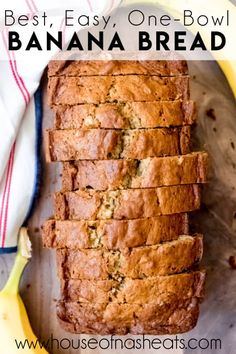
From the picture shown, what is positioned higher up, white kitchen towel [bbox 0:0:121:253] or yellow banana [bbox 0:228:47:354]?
white kitchen towel [bbox 0:0:121:253]

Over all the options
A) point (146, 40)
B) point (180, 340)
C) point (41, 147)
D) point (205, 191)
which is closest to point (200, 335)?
point (180, 340)

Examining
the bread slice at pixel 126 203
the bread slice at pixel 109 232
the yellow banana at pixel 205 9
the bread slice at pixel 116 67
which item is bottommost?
the bread slice at pixel 109 232

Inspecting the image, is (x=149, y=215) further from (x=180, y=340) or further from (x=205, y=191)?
(x=180, y=340)

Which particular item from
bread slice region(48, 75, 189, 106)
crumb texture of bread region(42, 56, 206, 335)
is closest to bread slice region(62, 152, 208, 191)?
crumb texture of bread region(42, 56, 206, 335)

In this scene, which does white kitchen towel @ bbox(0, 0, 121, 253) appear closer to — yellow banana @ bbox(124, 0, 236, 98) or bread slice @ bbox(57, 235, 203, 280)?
yellow banana @ bbox(124, 0, 236, 98)

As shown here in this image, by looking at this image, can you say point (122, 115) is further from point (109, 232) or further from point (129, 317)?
point (129, 317)

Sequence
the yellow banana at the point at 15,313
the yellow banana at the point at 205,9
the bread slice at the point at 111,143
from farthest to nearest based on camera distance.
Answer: the yellow banana at the point at 15,313
the yellow banana at the point at 205,9
the bread slice at the point at 111,143

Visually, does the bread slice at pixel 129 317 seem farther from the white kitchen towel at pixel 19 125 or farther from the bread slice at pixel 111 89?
the bread slice at pixel 111 89

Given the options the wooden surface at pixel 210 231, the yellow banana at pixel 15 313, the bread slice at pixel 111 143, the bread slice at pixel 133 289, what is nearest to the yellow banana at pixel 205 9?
the wooden surface at pixel 210 231
